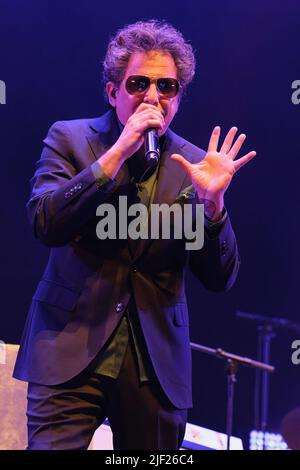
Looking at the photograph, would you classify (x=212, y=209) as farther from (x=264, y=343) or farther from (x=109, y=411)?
(x=264, y=343)

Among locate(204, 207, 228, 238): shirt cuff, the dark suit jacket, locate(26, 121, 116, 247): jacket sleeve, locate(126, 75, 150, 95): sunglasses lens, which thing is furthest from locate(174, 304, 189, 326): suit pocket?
locate(126, 75, 150, 95): sunglasses lens

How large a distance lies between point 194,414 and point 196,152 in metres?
3.45

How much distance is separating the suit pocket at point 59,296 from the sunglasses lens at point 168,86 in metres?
0.61

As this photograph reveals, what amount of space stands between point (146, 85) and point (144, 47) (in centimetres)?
15

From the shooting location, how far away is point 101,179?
1.84 m

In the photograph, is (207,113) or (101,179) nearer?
(101,179)

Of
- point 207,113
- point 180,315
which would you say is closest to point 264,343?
point 207,113

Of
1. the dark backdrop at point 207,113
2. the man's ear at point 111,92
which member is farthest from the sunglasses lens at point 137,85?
the dark backdrop at point 207,113

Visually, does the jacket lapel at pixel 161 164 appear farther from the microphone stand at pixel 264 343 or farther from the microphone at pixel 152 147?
the microphone stand at pixel 264 343

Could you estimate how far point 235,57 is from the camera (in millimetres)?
4617

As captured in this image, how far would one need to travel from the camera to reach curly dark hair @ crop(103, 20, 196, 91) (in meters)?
2.12

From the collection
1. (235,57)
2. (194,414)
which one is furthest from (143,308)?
(194,414)

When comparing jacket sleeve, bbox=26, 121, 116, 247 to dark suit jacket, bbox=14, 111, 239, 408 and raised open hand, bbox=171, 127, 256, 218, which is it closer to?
dark suit jacket, bbox=14, 111, 239, 408

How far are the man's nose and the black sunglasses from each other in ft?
0.04
